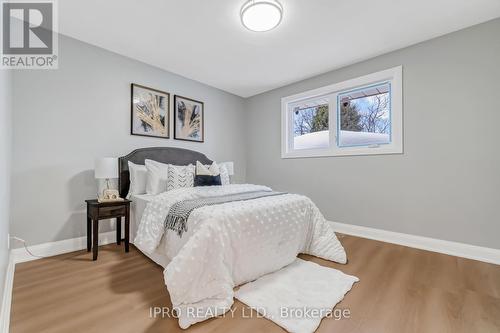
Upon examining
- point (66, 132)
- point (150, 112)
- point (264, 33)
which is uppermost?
point (264, 33)

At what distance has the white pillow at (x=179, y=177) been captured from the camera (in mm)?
2779

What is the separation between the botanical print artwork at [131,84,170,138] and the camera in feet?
10.2

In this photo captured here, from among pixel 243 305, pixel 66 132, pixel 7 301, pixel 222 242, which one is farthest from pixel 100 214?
pixel 243 305

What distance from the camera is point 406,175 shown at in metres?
2.80

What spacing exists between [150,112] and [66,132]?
103cm

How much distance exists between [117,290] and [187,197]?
0.88m

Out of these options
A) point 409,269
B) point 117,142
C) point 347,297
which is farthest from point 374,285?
point 117,142

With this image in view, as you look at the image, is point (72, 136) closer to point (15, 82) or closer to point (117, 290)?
point (15, 82)

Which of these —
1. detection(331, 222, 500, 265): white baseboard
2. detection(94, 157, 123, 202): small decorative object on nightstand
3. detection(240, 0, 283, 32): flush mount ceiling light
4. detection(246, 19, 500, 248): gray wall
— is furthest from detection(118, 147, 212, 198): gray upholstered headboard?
detection(331, 222, 500, 265): white baseboard

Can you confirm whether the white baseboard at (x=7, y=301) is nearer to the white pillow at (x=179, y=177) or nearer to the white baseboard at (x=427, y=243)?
the white pillow at (x=179, y=177)

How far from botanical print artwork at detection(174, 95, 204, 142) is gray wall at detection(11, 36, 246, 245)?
0.48 metres

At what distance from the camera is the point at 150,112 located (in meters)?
3.25

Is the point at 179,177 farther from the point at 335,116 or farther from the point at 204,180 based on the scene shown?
the point at 335,116

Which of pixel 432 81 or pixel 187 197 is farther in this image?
pixel 432 81
